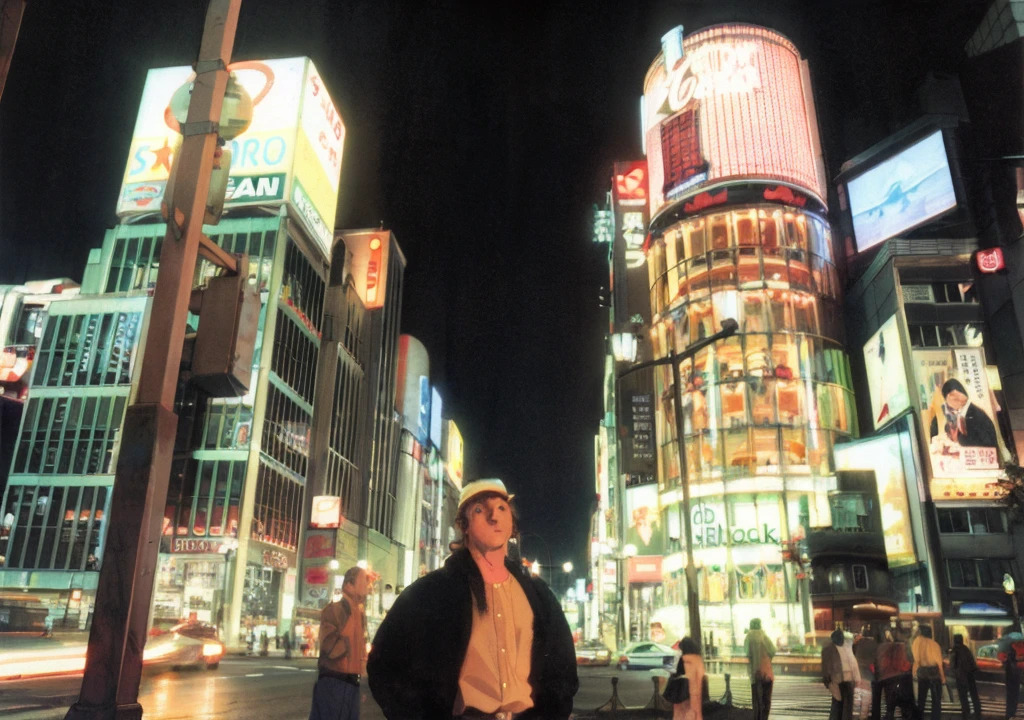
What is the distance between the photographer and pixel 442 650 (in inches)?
113

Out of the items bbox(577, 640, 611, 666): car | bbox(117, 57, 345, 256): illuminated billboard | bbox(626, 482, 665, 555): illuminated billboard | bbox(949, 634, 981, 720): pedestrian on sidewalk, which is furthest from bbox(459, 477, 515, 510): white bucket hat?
bbox(117, 57, 345, 256): illuminated billboard

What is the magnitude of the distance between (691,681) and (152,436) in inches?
260

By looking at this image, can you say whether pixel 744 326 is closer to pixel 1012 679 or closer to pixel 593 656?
pixel 593 656

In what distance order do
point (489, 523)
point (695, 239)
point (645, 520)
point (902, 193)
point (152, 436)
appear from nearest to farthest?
point (489, 523) → point (152, 436) → point (902, 193) → point (695, 239) → point (645, 520)

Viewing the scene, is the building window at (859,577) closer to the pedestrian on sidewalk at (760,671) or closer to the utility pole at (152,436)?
the pedestrian on sidewalk at (760,671)

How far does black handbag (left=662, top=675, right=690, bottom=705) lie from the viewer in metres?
8.39

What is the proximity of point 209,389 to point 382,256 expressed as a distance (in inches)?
2802

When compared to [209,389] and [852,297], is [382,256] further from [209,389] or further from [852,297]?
[209,389]

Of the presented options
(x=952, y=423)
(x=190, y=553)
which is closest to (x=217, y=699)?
(x=190, y=553)

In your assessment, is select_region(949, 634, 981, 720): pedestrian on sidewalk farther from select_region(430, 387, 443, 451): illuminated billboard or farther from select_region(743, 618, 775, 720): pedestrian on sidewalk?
select_region(430, 387, 443, 451): illuminated billboard

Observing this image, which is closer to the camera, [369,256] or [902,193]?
[902,193]

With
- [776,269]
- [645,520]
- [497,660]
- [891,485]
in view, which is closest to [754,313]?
[776,269]

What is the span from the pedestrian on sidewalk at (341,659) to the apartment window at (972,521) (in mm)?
39920

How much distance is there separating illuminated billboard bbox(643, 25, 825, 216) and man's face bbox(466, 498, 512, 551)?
50.7m
